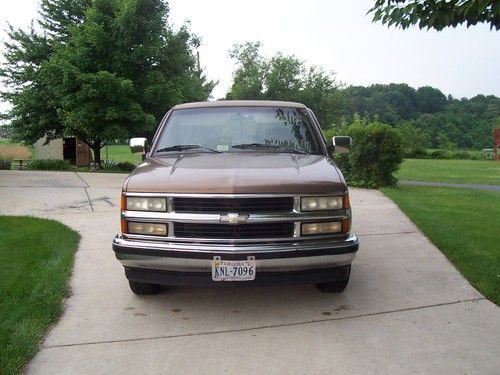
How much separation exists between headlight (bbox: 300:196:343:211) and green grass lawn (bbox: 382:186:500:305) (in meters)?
1.78

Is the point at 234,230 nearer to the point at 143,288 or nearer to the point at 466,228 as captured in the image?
the point at 143,288

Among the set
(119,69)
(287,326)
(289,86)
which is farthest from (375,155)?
(289,86)

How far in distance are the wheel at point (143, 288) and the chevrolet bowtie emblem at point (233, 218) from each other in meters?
1.20

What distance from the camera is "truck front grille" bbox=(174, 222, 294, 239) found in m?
3.84

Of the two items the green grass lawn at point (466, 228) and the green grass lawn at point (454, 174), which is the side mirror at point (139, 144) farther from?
the green grass lawn at point (454, 174)

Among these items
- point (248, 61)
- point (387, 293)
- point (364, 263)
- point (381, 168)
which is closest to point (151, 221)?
point (387, 293)

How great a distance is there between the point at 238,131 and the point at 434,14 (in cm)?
213

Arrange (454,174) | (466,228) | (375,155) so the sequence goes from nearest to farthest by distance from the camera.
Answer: (466,228), (375,155), (454,174)

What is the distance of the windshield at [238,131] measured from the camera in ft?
16.4

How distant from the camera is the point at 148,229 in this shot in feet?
13.1

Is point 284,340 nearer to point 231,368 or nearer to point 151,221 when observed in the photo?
point 231,368

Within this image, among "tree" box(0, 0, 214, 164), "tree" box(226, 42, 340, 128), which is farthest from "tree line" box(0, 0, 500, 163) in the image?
"tree" box(226, 42, 340, 128)

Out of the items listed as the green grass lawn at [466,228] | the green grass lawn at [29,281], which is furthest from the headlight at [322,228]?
the green grass lawn at [29,281]

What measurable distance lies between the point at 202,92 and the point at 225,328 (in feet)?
57.6
